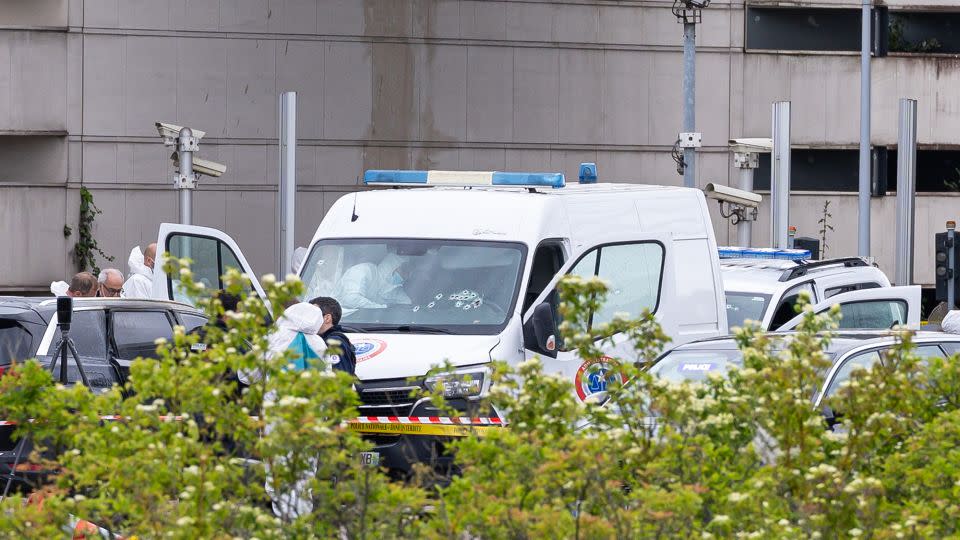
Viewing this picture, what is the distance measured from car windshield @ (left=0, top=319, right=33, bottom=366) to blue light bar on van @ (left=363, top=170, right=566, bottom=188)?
10.1ft

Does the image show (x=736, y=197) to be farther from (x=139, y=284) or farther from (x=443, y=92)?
(x=139, y=284)

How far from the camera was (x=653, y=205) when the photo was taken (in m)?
12.2

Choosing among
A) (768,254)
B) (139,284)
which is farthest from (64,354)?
(768,254)

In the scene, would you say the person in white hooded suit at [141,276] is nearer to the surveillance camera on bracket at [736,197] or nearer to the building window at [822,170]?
the surveillance camera on bracket at [736,197]

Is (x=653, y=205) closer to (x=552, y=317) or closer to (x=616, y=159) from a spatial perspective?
(x=552, y=317)

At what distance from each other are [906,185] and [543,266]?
17.4 metres

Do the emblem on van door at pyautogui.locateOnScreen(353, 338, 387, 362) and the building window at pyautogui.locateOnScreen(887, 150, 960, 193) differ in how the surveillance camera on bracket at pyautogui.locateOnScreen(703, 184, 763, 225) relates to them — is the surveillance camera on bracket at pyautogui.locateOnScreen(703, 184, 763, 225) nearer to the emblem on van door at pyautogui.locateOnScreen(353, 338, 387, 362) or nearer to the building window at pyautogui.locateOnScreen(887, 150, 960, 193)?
the building window at pyautogui.locateOnScreen(887, 150, 960, 193)

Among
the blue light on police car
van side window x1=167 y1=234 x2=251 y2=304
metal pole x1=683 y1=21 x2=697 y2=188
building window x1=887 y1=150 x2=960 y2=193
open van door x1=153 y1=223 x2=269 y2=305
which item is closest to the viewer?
open van door x1=153 y1=223 x2=269 y2=305

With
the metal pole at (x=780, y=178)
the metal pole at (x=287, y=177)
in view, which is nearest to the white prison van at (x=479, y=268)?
the metal pole at (x=287, y=177)

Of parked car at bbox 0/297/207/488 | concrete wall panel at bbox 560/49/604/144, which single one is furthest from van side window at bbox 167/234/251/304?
concrete wall panel at bbox 560/49/604/144

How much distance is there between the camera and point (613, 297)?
1129 cm

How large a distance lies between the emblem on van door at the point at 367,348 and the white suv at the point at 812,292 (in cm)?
330

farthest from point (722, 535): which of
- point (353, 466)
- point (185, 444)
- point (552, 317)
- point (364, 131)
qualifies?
point (364, 131)

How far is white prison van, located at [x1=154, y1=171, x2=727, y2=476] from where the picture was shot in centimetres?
1016
